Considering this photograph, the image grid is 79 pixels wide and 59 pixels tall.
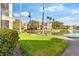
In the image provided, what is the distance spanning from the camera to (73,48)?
4.35m

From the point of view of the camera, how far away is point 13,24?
435 cm

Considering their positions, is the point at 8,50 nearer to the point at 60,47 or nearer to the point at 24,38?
the point at 24,38

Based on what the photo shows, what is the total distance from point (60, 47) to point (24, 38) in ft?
2.15

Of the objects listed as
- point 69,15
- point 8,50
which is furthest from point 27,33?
point 69,15

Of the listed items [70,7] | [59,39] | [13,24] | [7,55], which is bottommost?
[7,55]

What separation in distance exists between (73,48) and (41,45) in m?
0.57

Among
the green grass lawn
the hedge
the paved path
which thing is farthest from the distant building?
the paved path

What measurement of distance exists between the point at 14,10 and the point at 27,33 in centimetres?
47

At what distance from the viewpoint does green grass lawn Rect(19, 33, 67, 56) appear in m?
4.32

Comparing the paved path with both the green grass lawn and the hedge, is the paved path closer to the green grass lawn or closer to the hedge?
the green grass lawn

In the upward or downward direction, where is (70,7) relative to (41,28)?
upward

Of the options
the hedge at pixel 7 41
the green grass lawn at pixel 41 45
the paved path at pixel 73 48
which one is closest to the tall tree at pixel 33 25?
the green grass lawn at pixel 41 45

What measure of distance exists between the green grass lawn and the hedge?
0.13m

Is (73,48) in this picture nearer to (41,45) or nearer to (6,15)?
(41,45)
